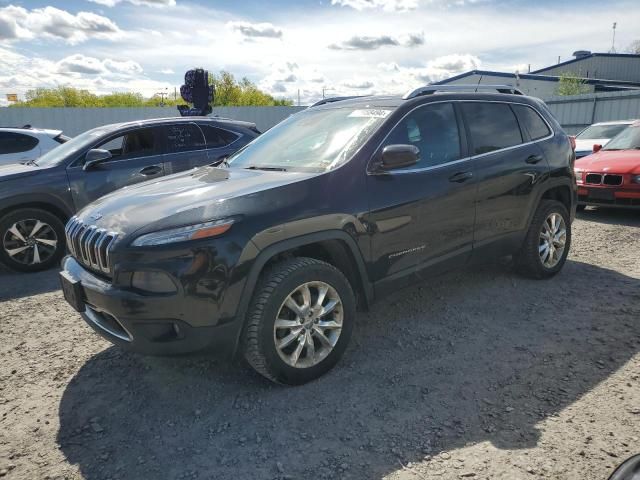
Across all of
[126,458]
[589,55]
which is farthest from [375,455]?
[589,55]

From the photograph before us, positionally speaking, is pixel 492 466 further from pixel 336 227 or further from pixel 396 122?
pixel 396 122

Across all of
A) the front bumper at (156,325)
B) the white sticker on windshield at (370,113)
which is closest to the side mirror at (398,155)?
the white sticker on windshield at (370,113)

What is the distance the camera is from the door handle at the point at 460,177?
375 centimetres

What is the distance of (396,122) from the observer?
138 inches

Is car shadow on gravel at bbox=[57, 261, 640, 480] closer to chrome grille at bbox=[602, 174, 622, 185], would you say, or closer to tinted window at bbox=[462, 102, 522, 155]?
tinted window at bbox=[462, 102, 522, 155]

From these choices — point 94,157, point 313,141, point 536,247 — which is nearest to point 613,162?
point 536,247

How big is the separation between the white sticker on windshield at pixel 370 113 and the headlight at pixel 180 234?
154 centimetres

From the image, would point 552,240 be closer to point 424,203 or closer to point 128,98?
point 424,203

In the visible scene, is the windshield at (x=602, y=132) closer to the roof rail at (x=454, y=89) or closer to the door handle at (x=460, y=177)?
the roof rail at (x=454, y=89)

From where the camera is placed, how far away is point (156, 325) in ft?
8.54

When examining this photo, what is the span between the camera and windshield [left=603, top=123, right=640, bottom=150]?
8.23m

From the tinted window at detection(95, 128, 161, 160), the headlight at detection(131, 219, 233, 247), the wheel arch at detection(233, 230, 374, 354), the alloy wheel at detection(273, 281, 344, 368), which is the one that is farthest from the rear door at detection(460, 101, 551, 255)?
the tinted window at detection(95, 128, 161, 160)

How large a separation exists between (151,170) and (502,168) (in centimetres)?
418

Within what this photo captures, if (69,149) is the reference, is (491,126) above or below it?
above
